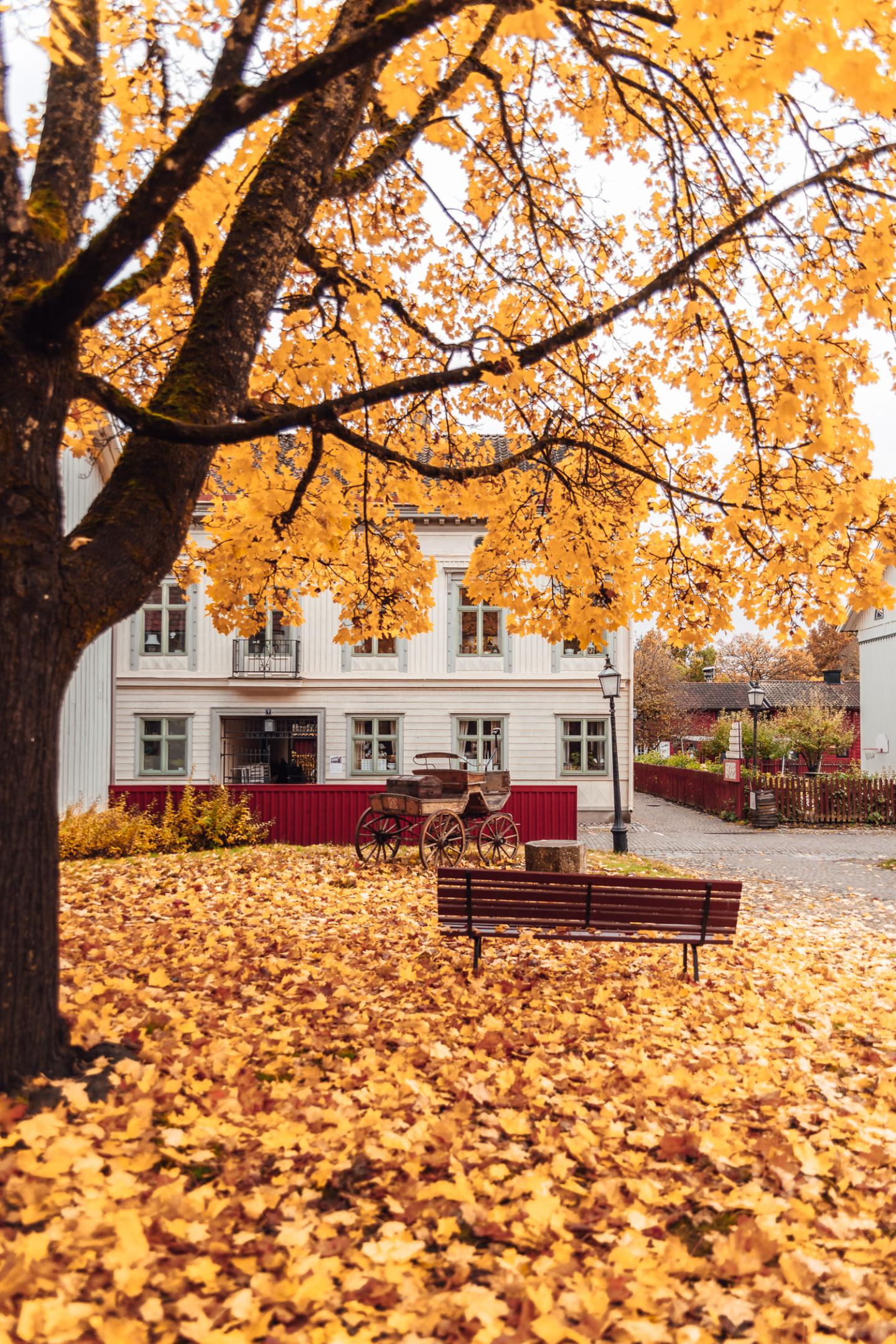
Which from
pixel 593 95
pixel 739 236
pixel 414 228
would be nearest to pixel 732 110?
pixel 593 95

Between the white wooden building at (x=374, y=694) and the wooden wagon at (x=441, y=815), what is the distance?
1006 cm

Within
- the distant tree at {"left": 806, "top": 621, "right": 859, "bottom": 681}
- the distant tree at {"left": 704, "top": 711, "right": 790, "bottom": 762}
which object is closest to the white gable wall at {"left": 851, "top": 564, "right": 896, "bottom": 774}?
the distant tree at {"left": 704, "top": 711, "right": 790, "bottom": 762}

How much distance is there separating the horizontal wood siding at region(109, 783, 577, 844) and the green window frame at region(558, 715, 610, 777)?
24.7 feet

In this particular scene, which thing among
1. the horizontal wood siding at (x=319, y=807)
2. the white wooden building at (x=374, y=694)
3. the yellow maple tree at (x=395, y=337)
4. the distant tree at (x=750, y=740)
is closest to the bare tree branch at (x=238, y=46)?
the yellow maple tree at (x=395, y=337)

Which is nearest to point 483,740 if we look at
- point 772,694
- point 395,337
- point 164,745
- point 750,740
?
point 164,745

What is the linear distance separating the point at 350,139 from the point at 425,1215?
5.11 metres

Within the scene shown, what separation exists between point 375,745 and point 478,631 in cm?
412

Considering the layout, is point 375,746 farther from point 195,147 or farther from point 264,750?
point 195,147

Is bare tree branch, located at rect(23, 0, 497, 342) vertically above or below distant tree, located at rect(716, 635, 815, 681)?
below

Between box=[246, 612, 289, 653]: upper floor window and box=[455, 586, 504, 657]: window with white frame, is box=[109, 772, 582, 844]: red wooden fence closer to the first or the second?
box=[246, 612, 289, 653]: upper floor window

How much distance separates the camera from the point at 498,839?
12.4 meters

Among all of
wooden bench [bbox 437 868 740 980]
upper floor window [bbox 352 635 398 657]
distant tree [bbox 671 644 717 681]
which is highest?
distant tree [bbox 671 644 717 681]

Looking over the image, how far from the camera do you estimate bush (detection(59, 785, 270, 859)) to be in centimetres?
1122

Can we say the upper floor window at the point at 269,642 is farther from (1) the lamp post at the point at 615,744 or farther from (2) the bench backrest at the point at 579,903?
(2) the bench backrest at the point at 579,903
